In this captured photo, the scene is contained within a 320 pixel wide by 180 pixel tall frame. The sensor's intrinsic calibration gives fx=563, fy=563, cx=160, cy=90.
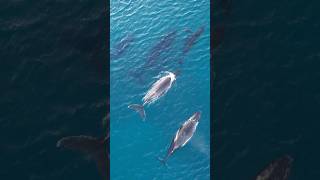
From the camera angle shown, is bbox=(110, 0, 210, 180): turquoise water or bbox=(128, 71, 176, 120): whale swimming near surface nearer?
bbox=(110, 0, 210, 180): turquoise water
